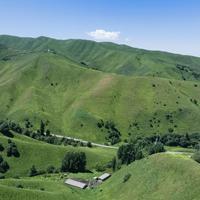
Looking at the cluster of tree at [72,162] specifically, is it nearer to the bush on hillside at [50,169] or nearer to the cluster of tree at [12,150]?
the bush on hillside at [50,169]

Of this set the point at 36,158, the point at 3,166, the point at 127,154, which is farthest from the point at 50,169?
the point at 127,154

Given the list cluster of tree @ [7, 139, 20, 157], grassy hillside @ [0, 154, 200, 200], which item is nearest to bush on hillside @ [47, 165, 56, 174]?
cluster of tree @ [7, 139, 20, 157]

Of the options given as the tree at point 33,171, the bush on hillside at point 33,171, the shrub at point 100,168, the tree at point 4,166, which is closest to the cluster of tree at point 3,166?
the tree at point 4,166

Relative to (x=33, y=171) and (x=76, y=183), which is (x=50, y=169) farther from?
(x=76, y=183)

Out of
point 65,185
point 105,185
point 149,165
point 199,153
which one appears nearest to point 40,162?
point 65,185

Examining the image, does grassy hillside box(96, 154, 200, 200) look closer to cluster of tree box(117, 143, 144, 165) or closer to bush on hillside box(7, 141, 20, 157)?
cluster of tree box(117, 143, 144, 165)
